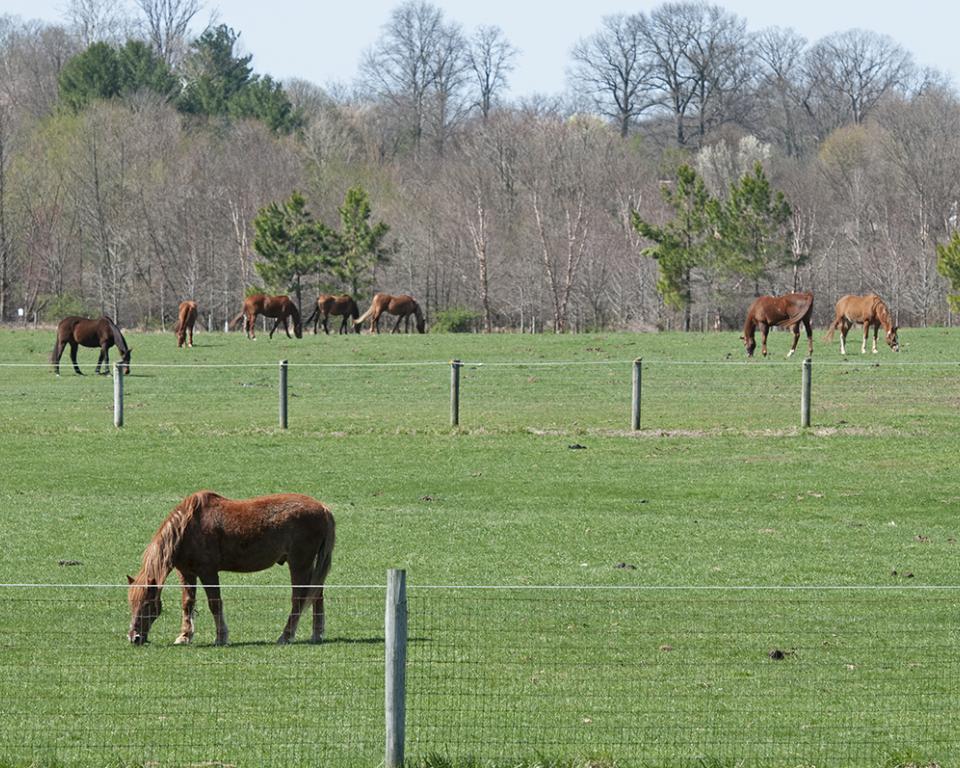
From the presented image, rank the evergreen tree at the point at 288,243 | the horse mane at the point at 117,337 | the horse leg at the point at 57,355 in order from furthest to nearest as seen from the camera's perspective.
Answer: the evergreen tree at the point at 288,243
the horse mane at the point at 117,337
the horse leg at the point at 57,355

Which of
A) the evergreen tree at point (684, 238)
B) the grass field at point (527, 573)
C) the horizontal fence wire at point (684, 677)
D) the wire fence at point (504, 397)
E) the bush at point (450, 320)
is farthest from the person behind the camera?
the bush at point (450, 320)

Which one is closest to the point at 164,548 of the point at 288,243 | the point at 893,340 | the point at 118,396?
the point at 118,396

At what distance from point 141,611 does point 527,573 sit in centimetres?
477

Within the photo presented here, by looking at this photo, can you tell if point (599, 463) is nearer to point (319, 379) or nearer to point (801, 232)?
point (319, 379)

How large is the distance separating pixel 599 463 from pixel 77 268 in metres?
71.4

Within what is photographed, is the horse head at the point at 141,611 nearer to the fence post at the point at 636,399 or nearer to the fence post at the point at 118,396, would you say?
the fence post at the point at 636,399

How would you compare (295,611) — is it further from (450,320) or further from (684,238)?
(450,320)

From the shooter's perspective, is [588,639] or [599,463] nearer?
[588,639]

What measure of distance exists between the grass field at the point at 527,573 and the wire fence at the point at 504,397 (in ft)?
0.60

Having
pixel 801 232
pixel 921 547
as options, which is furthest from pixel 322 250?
pixel 921 547

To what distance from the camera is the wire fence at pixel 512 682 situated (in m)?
9.19

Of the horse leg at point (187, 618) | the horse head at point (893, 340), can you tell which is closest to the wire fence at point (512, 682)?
the horse leg at point (187, 618)

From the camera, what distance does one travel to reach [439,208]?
9250cm

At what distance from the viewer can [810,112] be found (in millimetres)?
127875
